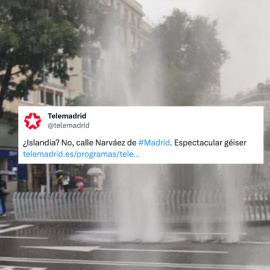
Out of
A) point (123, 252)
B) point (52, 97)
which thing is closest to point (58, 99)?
point (52, 97)

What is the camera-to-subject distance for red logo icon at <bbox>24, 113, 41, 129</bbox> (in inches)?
676

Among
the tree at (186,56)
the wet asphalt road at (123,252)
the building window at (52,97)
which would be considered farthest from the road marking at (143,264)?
the building window at (52,97)

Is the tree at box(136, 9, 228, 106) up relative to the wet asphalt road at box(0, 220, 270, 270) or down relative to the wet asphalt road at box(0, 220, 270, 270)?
up

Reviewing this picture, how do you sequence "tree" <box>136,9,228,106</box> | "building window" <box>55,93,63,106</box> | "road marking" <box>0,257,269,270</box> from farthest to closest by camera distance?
"building window" <box>55,93,63,106</box> < "tree" <box>136,9,228,106</box> < "road marking" <box>0,257,269,270</box>

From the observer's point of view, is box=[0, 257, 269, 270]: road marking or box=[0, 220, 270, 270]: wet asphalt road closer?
box=[0, 257, 269, 270]: road marking

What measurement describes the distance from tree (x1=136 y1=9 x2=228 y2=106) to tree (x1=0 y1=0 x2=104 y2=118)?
5.11 meters

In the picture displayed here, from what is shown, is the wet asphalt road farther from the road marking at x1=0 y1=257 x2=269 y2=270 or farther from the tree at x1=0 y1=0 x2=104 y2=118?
the tree at x1=0 y1=0 x2=104 y2=118

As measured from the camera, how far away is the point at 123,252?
10.2 metres

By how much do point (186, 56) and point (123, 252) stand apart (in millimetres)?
6038

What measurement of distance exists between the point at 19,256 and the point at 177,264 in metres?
3.03

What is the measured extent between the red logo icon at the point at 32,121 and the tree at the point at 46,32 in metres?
2.40

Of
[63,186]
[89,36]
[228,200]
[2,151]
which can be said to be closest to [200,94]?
[228,200]

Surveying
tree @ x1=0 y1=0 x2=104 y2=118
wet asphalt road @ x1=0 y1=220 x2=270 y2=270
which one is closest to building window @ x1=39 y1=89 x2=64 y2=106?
tree @ x1=0 y1=0 x2=104 y2=118
